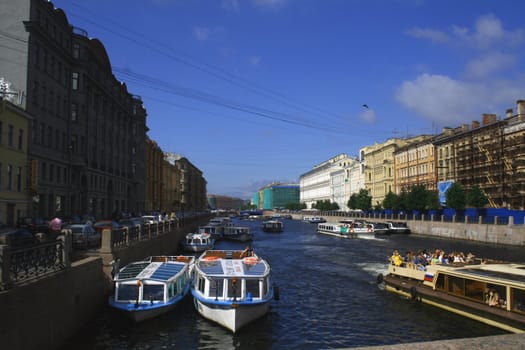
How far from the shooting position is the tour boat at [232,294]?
1836 centimetres

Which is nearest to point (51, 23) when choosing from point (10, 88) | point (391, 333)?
point (10, 88)

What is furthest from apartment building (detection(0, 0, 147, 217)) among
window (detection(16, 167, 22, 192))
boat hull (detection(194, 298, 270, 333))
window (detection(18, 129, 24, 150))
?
boat hull (detection(194, 298, 270, 333))

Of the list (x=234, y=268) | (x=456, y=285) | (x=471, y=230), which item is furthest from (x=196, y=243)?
(x=471, y=230)

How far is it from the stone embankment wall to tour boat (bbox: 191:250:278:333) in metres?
4.37

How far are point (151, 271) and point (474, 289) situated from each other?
584 inches

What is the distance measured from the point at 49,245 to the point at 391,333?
44.6 ft

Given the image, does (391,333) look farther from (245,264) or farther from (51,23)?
(51,23)

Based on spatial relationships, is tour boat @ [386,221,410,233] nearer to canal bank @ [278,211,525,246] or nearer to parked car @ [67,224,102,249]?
canal bank @ [278,211,525,246]

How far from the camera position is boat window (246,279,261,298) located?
63.9ft

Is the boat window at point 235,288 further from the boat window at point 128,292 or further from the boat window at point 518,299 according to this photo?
the boat window at point 518,299

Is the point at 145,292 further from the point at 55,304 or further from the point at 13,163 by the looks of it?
the point at 13,163

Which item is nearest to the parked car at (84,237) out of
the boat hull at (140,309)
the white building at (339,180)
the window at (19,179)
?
the boat hull at (140,309)

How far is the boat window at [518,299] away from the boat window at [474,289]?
105 inches

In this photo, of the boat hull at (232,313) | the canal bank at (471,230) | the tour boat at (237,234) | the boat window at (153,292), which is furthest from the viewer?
the tour boat at (237,234)
